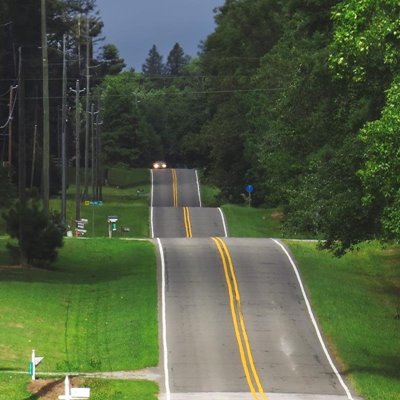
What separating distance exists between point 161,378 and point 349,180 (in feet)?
27.1

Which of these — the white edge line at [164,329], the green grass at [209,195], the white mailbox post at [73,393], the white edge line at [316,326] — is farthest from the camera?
the green grass at [209,195]

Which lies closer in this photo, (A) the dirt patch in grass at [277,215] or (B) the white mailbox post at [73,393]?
(B) the white mailbox post at [73,393]

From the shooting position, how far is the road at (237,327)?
29.1 metres

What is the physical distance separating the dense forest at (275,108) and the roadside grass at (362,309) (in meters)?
1.95

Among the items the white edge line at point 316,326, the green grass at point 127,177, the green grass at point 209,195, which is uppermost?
the green grass at point 127,177

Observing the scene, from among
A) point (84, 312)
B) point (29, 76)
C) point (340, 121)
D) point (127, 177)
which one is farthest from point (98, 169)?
point (340, 121)

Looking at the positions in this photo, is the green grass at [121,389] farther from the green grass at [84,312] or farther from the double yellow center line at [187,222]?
the double yellow center line at [187,222]

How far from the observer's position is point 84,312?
40281mm

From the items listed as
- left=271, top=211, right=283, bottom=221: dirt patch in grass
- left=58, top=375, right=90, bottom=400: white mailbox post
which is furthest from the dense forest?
left=58, top=375, right=90, bottom=400: white mailbox post

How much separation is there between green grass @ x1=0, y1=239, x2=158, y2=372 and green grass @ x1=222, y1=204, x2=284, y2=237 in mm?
22376

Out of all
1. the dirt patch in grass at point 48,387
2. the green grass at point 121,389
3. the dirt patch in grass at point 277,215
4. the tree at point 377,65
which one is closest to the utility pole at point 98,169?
the dirt patch in grass at point 277,215

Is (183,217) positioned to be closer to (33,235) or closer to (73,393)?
(33,235)

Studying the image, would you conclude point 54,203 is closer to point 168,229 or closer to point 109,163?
point 168,229

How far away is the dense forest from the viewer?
85.0 ft
